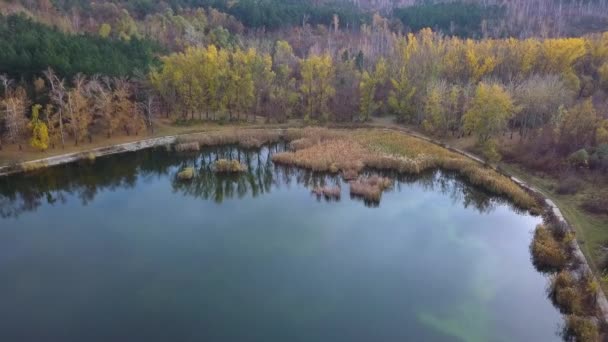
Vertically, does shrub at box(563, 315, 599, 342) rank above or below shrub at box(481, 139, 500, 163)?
below

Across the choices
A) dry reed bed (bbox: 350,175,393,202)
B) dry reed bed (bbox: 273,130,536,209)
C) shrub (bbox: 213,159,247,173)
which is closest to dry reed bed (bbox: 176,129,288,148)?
dry reed bed (bbox: 273,130,536,209)

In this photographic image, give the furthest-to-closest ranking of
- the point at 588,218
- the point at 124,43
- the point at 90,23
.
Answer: the point at 90,23 < the point at 124,43 < the point at 588,218

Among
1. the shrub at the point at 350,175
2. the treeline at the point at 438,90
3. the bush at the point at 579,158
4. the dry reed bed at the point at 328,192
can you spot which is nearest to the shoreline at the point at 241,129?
the treeline at the point at 438,90

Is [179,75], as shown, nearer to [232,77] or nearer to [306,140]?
[232,77]

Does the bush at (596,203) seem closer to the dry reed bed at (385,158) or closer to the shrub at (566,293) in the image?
the dry reed bed at (385,158)

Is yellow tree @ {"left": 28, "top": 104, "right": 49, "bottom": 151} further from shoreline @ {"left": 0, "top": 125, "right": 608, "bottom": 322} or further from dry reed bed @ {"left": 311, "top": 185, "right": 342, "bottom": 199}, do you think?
dry reed bed @ {"left": 311, "top": 185, "right": 342, "bottom": 199}

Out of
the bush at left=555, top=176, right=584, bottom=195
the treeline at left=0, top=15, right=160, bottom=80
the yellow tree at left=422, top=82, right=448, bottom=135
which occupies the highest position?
the treeline at left=0, top=15, right=160, bottom=80

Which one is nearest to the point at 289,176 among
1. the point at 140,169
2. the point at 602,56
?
the point at 140,169
